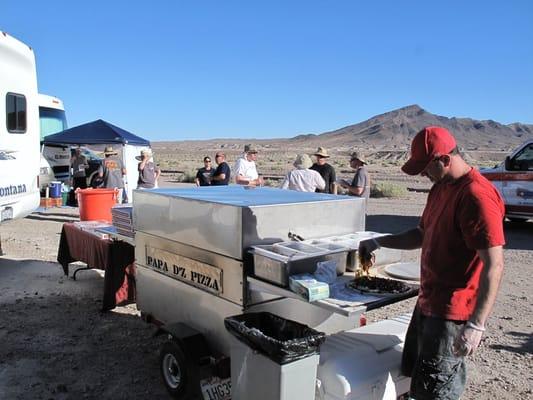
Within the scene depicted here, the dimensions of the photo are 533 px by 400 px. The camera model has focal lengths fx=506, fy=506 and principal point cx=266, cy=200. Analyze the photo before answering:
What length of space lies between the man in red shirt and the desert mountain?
140276 mm

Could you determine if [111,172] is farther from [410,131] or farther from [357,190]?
[410,131]

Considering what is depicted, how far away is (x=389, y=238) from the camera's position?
3.12m

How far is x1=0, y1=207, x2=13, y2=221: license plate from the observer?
6700 millimetres

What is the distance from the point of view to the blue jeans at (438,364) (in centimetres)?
245

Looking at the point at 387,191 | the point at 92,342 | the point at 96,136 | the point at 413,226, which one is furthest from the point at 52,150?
the point at 387,191

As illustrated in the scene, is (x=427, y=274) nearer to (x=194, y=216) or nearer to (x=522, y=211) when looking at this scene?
(x=194, y=216)

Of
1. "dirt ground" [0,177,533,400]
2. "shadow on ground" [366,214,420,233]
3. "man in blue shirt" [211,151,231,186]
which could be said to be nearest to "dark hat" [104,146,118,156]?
"man in blue shirt" [211,151,231,186]

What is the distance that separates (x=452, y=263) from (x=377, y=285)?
67 centimetres

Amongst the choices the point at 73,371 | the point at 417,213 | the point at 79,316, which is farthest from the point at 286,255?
the point at 417,213

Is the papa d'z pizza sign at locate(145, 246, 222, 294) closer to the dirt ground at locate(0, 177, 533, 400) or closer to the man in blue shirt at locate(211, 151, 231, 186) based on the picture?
the dirt ground at locate(0, 177, 533, 400)

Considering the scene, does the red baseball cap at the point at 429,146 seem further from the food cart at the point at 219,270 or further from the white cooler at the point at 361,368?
the white cooler at the point at 361,368

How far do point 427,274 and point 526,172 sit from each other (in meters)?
8.75

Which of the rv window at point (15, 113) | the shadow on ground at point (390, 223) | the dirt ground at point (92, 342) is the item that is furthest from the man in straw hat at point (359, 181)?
the rv window at point (15, 113)

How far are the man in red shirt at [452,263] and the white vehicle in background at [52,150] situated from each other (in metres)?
11.9
